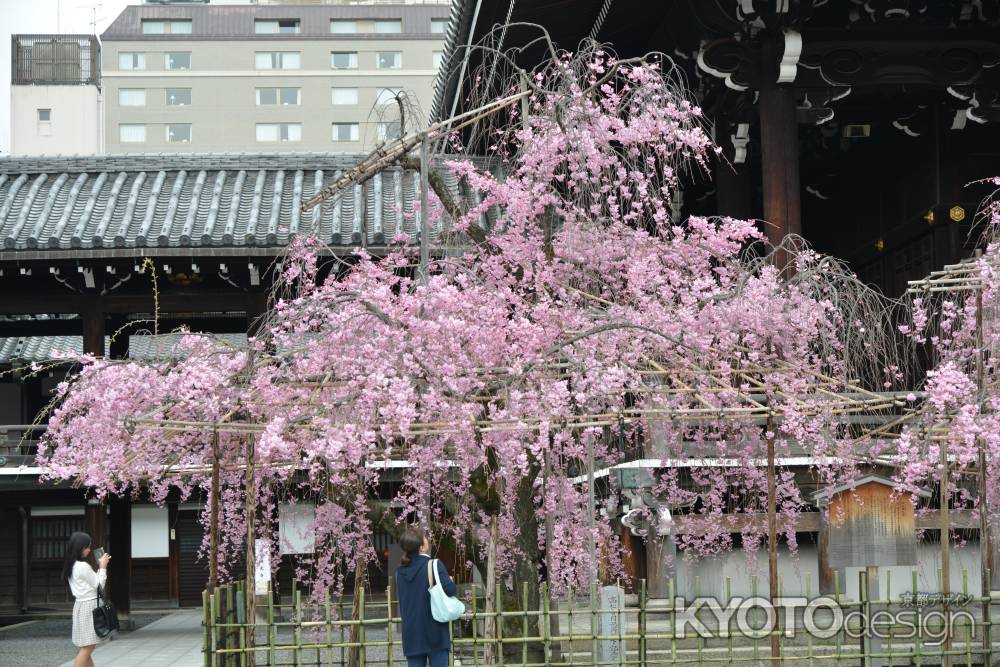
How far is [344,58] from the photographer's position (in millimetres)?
54688

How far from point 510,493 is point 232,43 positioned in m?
45.2

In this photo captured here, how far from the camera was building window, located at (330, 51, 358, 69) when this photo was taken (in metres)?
54.6

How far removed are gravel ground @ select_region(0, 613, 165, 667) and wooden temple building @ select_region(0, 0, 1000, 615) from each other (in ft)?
4.76

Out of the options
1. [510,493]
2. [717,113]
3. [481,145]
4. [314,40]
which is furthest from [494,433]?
[314,40]

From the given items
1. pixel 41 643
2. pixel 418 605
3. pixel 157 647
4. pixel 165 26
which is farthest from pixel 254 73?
pixel 418 605

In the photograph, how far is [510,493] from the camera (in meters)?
12.5

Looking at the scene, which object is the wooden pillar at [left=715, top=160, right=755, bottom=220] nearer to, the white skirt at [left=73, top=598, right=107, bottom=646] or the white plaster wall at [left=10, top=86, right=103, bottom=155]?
the white skirt at [left=73, top=598, right=107, bottom=646]

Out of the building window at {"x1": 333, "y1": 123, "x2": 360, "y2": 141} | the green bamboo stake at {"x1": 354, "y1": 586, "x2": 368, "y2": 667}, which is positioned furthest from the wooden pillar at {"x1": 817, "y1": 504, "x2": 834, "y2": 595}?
the building window at {"x1": 333, "y1": 123, "x2": 360, "y2": 141}

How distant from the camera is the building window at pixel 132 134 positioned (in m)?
53.7

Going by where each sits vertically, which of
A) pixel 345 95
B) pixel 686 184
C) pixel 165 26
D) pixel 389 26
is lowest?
pixel 686 184

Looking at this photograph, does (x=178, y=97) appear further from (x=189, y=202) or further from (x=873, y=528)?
A: (x=873, y=528)

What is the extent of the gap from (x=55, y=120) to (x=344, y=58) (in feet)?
40.2

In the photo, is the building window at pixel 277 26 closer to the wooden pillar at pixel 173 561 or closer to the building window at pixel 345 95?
the building window at pixel 345 95

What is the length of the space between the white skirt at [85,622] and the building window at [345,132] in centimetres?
4301
